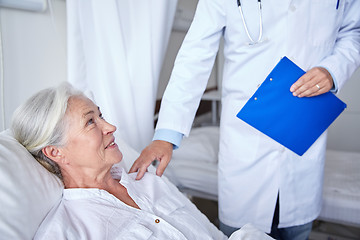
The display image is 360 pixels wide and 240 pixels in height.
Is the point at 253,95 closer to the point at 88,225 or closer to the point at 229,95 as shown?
the point at 229,95

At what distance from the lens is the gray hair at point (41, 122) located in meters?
1.03

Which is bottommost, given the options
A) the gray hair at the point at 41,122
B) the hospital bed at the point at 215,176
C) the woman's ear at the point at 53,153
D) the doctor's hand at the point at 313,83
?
the hospital bed at the point at 215,176

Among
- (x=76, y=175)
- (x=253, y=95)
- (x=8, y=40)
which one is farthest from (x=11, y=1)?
(x=253, y=95)

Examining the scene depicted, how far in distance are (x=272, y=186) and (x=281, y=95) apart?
15.0 inches

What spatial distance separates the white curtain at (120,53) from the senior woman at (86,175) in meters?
0.44

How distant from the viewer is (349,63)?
1244 mm

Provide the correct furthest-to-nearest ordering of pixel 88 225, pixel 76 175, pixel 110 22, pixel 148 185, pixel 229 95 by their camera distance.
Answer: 1. pixel 110 22
2. pixel 229 95
3. pixel 148 185
4. pixel 76 175
5. pixel 88 225

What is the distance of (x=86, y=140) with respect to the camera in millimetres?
1070

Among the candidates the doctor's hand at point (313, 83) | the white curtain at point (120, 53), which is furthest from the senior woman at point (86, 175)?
the doctor's hand at point (313, 83)

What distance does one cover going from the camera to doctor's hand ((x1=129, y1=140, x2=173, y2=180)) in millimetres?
1225

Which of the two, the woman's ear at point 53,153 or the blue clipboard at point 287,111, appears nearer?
the woman's ear at point 53,153

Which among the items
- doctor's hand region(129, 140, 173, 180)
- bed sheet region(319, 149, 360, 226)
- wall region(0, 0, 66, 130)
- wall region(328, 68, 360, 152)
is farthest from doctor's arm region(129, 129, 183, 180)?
wall region(328, 68, 360, 152)

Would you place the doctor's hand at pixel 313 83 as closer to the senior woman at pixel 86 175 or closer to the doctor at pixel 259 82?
the doctor at pixel 259 82

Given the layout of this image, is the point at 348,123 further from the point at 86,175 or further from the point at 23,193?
the point at 23,193
